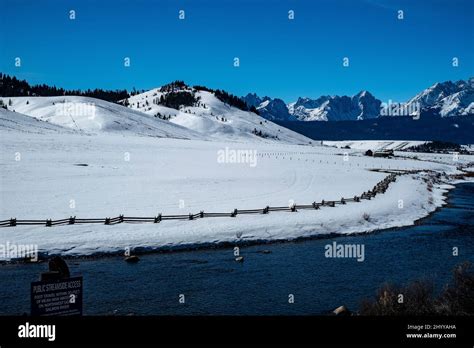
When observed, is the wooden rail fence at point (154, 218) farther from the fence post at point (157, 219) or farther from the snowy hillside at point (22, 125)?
the snowy hillside at point (22, 125)

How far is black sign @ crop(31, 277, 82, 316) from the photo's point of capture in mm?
11195

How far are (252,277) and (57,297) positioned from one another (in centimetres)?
1534

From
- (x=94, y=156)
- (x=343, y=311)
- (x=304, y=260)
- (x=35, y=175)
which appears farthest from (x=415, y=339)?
(x=94, y=156)

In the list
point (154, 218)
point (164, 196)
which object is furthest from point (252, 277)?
point (164, 196)

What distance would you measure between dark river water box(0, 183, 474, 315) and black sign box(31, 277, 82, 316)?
8.13 m

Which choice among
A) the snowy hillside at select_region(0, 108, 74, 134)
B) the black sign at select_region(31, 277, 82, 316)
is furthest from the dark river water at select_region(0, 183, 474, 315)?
the snowy hillside at select_region(0, 108, 74, 134)

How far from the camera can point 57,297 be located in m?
11.6

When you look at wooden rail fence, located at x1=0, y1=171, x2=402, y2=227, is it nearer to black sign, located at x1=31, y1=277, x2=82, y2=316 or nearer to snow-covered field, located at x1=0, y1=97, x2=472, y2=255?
snow-covered field, located at x1=0, y1=97, x2=472, y2=255

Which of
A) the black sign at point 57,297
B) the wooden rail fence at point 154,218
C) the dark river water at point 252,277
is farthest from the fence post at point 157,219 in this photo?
the black sign at point 57,297

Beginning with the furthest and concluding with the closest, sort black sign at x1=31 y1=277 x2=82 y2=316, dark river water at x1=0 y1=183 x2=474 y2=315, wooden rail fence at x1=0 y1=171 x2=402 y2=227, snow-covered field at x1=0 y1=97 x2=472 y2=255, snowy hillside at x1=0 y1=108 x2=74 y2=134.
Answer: snowy hillside at x1=0 y1=108 x2=74 y2=134 < wooden rail fence at x1=0 y1=171 x2=402 y2=227 < snow-covered field at x1=0 y1=97 x2=472 y2=255 < dark river water at x1=0 y1=183 x2=474 y2=315 < black sign at x1=31 y1=277 x2=82 y2=316

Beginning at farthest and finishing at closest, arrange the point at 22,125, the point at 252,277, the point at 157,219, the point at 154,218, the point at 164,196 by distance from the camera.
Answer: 1. the point at 22,125
2. the point at 164,196
3. the point at 154,218
4. the point at 157,219
5. the point at 252,277

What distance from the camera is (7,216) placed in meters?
37.7

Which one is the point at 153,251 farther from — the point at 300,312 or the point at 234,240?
the point at 300,312

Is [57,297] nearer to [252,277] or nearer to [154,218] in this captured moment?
[252,277]
